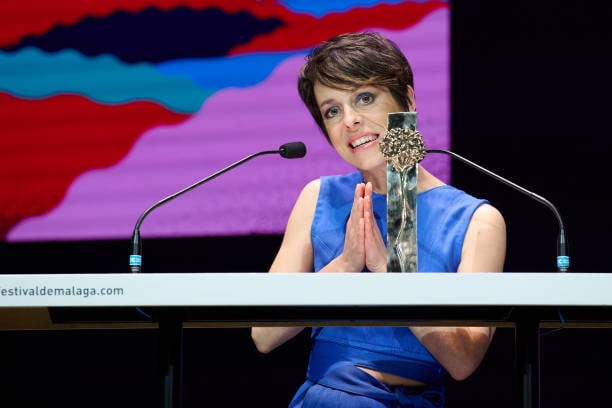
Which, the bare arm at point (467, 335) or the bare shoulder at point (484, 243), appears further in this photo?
the bare shoulder at point (484, 243)

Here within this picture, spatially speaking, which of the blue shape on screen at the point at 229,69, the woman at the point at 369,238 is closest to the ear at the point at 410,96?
the woman at the point at 369,238

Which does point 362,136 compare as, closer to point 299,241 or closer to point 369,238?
point 299,241

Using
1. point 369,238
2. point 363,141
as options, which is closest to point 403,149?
point 369,238

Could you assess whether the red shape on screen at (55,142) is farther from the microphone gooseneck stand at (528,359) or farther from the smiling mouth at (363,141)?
the microphone gooseneck stand at (528,359)

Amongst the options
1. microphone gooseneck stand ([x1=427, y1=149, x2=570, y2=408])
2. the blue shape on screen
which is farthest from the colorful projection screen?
microphone gooseneck stand ([x1=427, y1=149, x2=570, y2=408])

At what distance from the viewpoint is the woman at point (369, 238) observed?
1989 mm

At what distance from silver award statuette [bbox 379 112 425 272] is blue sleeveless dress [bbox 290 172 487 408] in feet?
1.02

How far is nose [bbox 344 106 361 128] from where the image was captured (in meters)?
2.50

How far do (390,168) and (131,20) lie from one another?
1823 mm

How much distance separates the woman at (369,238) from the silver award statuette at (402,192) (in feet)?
0.19

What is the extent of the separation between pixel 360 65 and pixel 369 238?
0.66 m

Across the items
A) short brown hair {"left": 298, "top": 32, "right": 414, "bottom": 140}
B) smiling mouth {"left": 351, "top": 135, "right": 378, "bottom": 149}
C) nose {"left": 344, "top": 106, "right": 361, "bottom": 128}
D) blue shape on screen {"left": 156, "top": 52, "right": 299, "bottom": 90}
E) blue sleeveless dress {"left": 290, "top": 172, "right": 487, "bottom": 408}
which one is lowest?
blue sleeveless dress {"left": 290, "top": 172, "right": 487, "bottom": 408}

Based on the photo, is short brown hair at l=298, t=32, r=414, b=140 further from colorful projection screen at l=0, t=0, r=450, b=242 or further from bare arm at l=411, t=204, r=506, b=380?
colorful projection screen at l=0, t=0, r=450, b=242

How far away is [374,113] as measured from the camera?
2510mm
